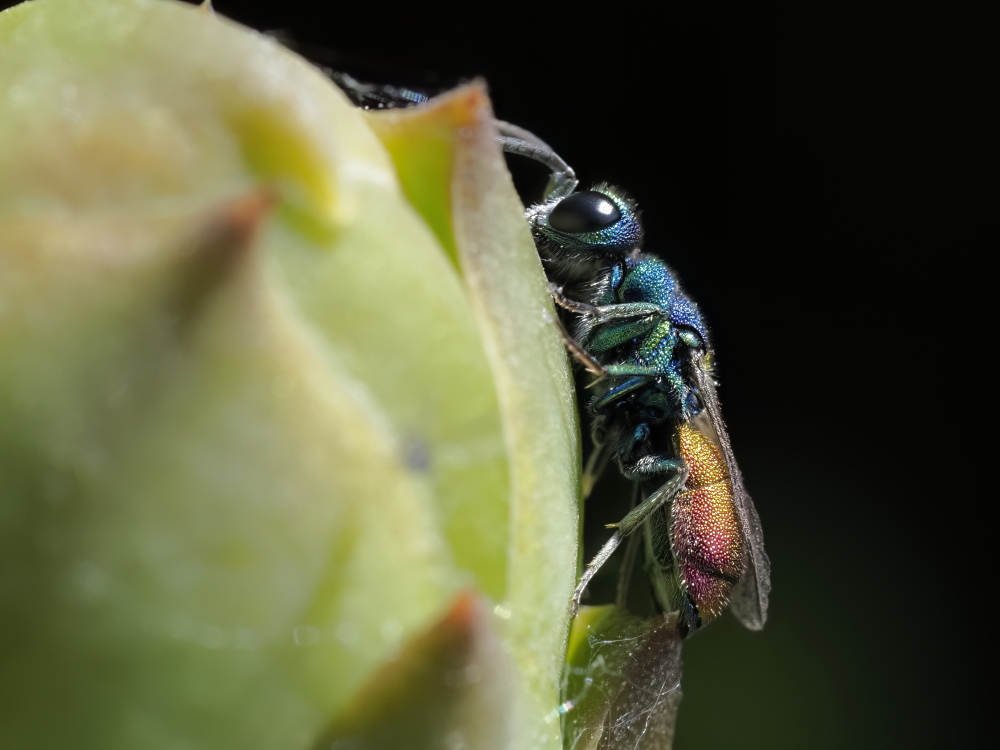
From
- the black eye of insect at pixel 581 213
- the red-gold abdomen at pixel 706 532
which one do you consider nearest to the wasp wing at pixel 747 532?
the red-gold abdomen at pixel 706 532

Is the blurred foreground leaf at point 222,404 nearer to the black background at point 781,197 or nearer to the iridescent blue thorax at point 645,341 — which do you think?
the iridescent blue thorax at point 645,341

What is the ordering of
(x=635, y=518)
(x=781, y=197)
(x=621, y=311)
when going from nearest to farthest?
1. (x=635, y=518)
2. (x=621, y=311)
3. (x=781, y=197)

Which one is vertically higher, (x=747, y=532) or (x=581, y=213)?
(x=581, y=213)

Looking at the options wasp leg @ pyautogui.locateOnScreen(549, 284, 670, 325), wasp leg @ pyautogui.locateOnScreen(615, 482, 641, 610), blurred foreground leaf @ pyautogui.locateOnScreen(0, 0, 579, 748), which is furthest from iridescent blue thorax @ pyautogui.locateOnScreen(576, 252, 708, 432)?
blurred foreground leaf @ pyautogui.locateOnScreen(0, 0, 579, 748)

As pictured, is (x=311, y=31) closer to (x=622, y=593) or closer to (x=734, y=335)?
(x=734, y=335)

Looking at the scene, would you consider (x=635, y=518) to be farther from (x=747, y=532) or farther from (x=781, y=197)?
(x=781, y=197)

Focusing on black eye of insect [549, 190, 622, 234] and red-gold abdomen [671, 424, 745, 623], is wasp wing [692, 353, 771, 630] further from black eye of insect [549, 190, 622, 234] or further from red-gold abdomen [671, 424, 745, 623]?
black eye of insect [549, 190, 622, 234]

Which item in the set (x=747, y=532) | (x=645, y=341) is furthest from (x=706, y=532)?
(x=645, y=341)
